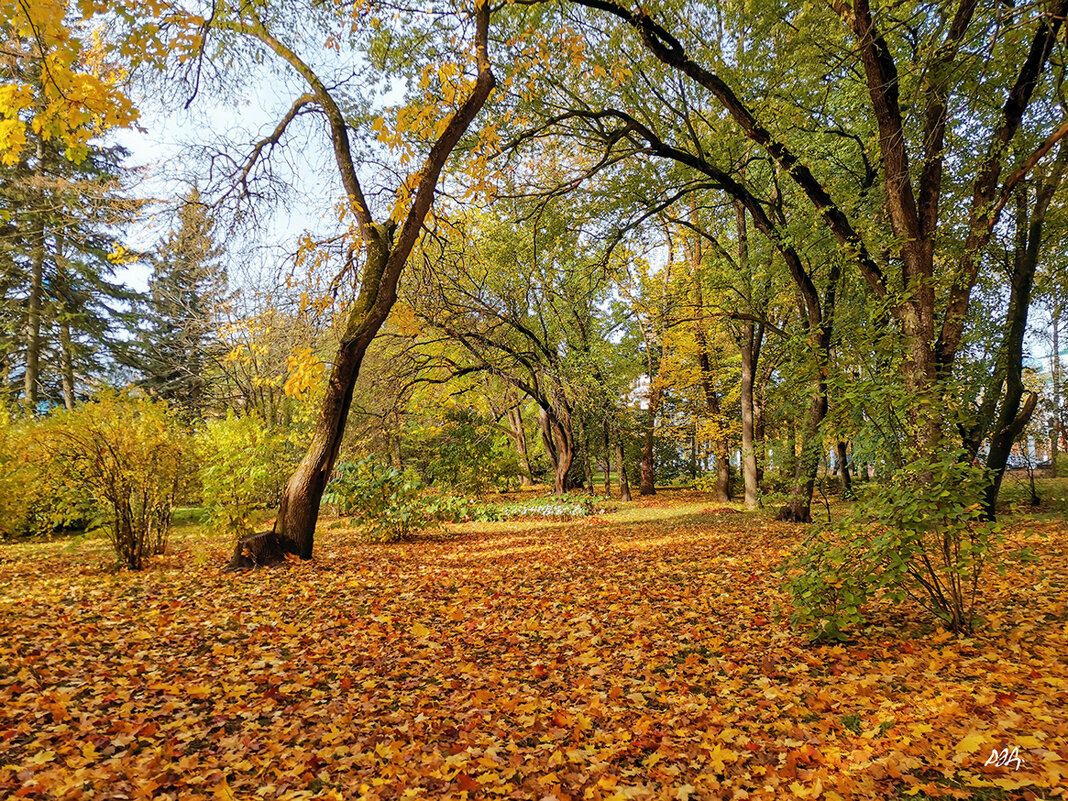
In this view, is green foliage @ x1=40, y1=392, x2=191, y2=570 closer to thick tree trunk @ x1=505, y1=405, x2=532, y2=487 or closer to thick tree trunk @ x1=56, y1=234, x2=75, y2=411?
thick tree trunk @ x1=56, y1=234, x2=75, y2=411

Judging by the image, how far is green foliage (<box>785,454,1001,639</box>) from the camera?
306 centimetres

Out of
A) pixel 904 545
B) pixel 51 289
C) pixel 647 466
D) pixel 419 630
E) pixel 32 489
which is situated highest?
pixel 51 289

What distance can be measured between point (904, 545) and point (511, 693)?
265 cm

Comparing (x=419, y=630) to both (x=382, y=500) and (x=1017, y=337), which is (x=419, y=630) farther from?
(x=1017, y=337)

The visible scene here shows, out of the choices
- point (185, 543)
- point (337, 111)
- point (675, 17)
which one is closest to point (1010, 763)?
point (675, 17)

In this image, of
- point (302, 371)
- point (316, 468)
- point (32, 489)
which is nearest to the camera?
point (302, 371)

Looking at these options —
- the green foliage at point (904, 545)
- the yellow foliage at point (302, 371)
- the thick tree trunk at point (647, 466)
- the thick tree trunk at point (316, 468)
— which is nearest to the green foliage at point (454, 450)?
the thick tree trunk at point (647, 466)

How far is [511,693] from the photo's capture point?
10.8 ft

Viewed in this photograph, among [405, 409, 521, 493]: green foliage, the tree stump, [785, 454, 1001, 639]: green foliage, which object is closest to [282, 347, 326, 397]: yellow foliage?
the tree stump

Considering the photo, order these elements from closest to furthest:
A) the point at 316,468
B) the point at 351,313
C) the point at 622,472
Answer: the point at 316,468 → the point at 351,313 → the point at 622,472

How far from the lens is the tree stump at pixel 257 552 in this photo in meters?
6.32

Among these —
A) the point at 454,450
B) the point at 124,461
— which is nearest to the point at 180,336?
the point at 454,450

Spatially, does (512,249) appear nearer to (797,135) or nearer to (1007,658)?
(797,135)

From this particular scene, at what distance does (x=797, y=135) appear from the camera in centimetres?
895
